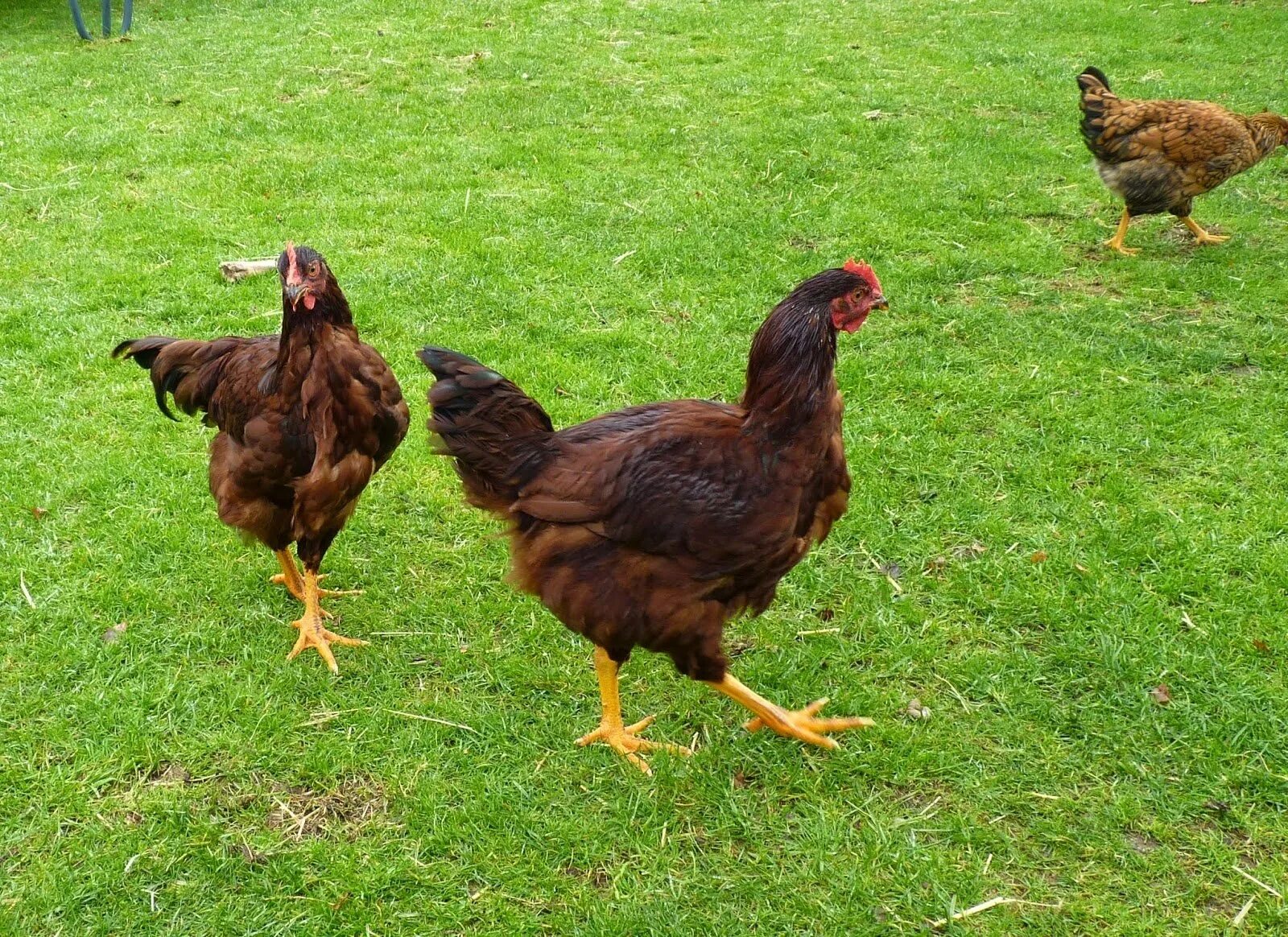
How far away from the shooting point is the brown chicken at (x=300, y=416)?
3520 mm

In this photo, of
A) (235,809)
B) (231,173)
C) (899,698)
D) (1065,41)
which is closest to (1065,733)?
(899,698)

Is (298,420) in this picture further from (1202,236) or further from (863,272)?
(1202,236)

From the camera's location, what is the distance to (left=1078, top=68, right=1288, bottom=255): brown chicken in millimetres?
6723

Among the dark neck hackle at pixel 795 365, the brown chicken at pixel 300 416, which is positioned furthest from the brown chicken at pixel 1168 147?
the brown chicken at pixel 300 416

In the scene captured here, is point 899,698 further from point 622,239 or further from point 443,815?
point 622,239

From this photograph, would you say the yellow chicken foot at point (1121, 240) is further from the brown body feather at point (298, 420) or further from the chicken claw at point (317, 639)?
the chicken claw at point (317, 639)

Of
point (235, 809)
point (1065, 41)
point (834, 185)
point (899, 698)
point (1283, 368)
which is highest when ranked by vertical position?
point (1065, 41)

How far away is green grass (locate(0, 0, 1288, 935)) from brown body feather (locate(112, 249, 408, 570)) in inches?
25.1

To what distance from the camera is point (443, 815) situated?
10.8 feet

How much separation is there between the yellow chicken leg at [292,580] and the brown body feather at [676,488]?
129cm

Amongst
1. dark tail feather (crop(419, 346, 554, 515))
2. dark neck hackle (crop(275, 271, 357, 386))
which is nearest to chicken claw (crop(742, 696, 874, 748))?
dark tail feather (crop(419, 346, 554, 515))

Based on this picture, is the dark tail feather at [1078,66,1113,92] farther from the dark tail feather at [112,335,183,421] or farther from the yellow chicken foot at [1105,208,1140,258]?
the dark tail feather at [112,335,183,421]

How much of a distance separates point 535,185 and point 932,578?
5.34 metres

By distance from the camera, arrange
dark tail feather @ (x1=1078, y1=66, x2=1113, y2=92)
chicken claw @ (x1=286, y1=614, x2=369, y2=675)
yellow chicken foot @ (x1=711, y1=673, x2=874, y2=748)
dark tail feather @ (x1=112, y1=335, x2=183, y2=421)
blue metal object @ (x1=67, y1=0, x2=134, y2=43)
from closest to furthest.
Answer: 1. yellow chicken foot @ (x1=711, y1=673, x2=874, y2=748)
2. chicken claw @ (x1=286, y1=614, x2=369, y2=675)
3. dark tail feather @ (x1=112, y1=335, x2=183, y2=421)
4. dark tail feather @ (x1=1078, y1=66, x2=1113, y2=92)
5. blue metal object @ (x1=67, y1=0, x2=134, y2=43)
